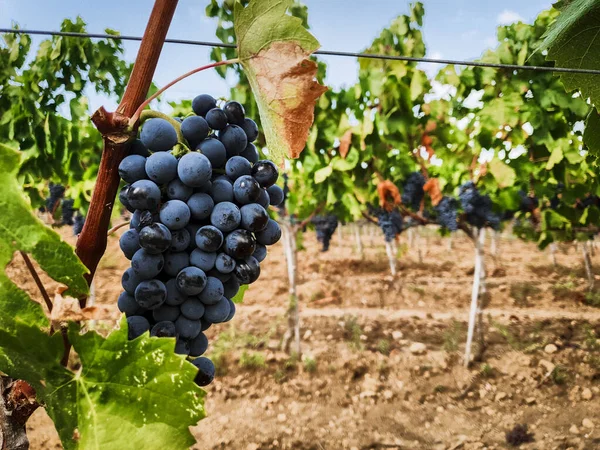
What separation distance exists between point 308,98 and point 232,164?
0.18 m

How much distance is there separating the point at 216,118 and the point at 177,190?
0.15 m

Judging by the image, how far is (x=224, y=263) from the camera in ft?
2.57

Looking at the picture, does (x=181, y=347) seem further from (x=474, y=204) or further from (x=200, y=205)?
(x=474, y=204)

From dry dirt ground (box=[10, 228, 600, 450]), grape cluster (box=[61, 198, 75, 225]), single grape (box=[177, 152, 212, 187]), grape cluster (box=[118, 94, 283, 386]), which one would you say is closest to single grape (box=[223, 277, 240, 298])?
grape cluster (box=[118, 94, 283, 386])

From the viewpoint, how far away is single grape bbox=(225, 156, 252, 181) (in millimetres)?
780

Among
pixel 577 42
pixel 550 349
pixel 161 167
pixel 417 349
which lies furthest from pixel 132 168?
pixel 550 349

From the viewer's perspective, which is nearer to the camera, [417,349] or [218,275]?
[218,275]

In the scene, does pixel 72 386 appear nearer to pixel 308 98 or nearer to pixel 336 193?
pixel 308 98

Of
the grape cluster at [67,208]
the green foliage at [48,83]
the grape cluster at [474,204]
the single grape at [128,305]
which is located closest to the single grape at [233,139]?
the single grape at [128,305]

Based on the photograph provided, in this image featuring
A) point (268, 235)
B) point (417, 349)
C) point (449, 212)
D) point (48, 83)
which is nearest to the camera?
point (268, 235)

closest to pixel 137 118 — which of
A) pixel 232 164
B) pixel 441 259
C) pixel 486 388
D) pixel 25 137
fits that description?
pixel 232 164

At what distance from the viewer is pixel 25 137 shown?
419 cm

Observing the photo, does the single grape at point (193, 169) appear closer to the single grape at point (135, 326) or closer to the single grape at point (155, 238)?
the single grape at point (155, 238)

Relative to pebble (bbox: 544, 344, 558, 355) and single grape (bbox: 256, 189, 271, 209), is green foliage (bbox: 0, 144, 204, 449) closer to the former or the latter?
single grape (bbox: 256, 189, 271, 209)
